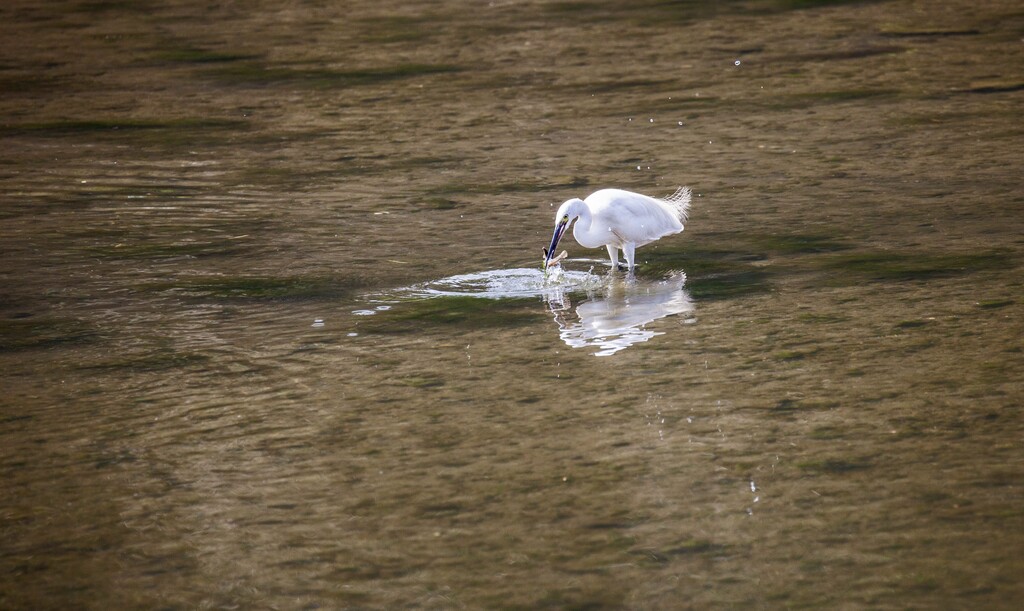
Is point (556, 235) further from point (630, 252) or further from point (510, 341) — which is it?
point (510, 341)

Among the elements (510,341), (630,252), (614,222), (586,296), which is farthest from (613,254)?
(510,341)

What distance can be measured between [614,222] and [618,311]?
0.59 metres

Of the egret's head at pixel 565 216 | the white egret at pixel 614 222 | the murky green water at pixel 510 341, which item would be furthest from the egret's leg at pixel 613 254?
the egret's head at pixel 565 216

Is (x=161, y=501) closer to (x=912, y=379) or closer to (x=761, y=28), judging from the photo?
(x=912, y=379)

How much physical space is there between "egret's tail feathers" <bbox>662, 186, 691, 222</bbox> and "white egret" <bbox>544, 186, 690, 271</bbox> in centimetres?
19

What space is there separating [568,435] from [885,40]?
8955 mm

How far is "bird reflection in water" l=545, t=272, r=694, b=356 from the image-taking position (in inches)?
234

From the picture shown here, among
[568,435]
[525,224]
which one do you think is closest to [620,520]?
[568,435]

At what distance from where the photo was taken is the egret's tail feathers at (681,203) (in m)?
7.33

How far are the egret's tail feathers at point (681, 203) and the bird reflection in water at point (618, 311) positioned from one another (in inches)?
25.6

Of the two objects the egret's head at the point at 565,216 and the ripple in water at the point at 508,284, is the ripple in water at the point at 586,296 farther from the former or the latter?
the egret's head at the point at 565,216

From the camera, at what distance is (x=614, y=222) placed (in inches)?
265

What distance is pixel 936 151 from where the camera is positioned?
888cm

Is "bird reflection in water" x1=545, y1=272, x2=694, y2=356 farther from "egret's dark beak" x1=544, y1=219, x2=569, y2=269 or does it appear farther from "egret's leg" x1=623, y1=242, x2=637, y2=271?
"egret's dark beak" x1=544, y1=219, x2=569, y2=269
